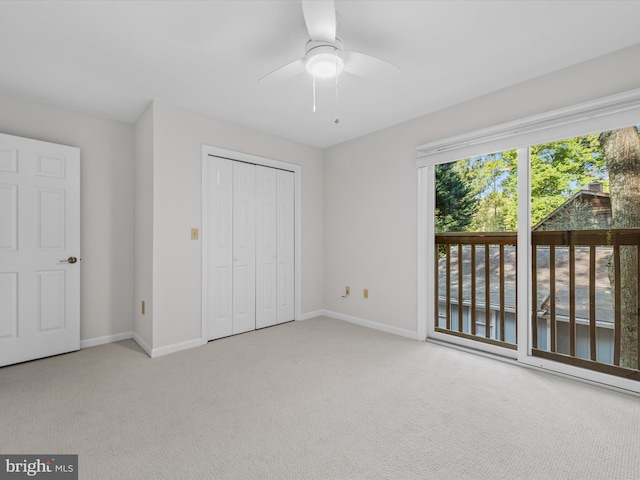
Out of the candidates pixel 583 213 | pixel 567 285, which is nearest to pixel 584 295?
pixel 567 285

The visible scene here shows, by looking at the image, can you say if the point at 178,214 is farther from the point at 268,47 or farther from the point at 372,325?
the point at 372,325

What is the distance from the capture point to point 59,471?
1502 millimetres

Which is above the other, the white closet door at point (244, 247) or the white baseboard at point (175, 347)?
the white closet door at point (244, 247)

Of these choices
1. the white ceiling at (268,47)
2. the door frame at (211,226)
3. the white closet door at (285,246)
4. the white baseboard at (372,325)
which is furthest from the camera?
the white closet door at (285,246)

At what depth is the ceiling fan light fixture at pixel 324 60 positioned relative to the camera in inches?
73.4

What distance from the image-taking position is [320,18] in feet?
5.29

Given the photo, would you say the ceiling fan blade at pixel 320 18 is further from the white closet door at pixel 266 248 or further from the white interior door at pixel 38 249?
the white interior door at pixel 38 249

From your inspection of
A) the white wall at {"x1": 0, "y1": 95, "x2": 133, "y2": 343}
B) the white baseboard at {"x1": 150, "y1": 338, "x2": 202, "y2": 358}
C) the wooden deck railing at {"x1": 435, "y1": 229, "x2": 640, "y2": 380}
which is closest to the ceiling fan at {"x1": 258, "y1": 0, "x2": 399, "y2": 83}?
the wooden deck railing at {"x1": 435, "y1": 229, "x2": 640, "y2": 380}

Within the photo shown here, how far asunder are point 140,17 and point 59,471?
94.4 inches

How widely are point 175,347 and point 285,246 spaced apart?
1697 mm

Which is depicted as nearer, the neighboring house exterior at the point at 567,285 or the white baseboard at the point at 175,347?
the neighboring house exterior at the point at 567,285

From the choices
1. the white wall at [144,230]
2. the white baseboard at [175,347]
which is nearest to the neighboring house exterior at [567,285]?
the white baseboard at [175,347]

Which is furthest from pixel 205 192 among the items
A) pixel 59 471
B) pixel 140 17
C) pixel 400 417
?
pixel 400 417

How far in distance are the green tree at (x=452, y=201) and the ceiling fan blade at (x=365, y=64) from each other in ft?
4.99
